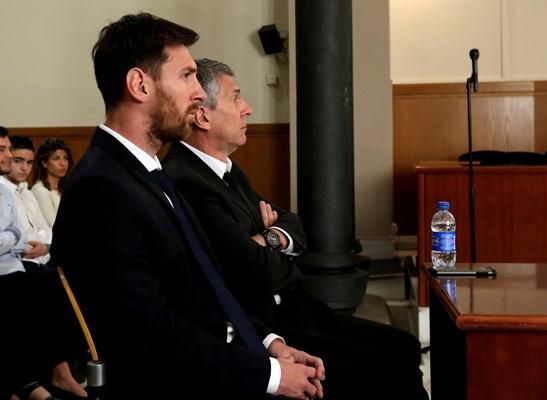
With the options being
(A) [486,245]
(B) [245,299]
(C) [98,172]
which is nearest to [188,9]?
(A) [486,245]

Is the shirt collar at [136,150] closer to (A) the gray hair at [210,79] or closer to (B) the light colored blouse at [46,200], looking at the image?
(A) the gray hair at [210,79]

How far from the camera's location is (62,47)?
6992 mm

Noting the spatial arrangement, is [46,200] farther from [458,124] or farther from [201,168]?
[458,124]

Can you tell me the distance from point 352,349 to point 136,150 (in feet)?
3.02

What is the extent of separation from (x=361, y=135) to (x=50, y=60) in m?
3.09

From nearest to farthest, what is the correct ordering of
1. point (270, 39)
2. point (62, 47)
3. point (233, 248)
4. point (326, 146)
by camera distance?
point (233, 248), point (326, 146), point (270, 39), point (62, 47)

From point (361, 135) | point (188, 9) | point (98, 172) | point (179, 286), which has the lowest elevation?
point (179, 286)

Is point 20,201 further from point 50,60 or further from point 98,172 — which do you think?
Answer: point 50,60

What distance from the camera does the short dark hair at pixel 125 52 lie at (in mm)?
1692

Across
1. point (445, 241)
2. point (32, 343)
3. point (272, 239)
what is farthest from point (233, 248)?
point (32, 343)

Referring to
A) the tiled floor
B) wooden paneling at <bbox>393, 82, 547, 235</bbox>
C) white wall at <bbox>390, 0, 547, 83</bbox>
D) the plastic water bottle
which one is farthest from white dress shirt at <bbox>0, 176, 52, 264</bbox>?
white wall at <bbox>390, 0, 547, 83</bbox>

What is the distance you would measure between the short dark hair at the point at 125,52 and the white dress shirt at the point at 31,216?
2.52m

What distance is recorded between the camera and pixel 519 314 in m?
1.67

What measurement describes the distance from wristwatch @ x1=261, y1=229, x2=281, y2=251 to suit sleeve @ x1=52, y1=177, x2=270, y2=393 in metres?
0.88
